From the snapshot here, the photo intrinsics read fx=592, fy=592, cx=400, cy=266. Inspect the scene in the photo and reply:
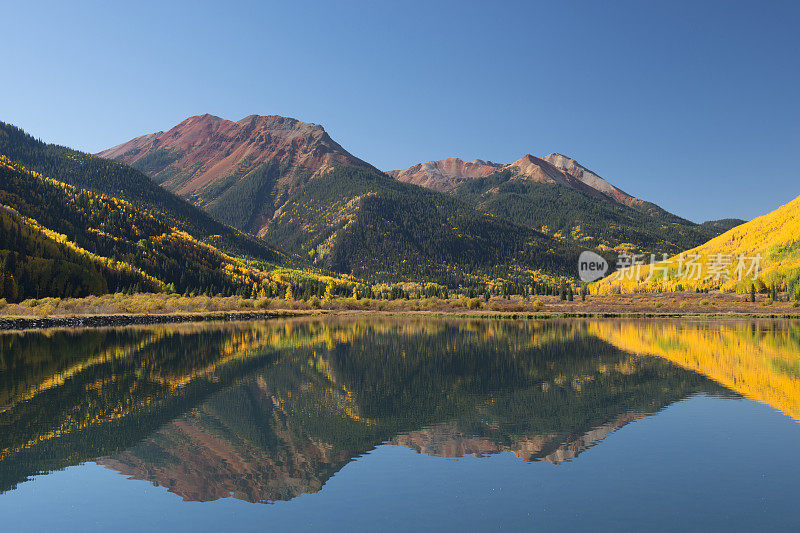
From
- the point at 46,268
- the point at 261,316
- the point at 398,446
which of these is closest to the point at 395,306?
the point at 261,316

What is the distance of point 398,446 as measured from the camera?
22.6 meters

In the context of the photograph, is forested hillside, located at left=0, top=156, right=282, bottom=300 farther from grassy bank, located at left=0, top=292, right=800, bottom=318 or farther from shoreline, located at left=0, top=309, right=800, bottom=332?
shoreline, located at left=0, top=309, right=800, bottom=332

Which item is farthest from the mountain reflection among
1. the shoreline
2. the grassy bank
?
the grassy bank

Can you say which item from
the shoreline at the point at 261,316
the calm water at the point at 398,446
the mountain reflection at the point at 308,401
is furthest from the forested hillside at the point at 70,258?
the calm water at the point at 398,446

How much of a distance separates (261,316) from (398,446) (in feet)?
365

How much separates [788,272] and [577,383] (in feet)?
548

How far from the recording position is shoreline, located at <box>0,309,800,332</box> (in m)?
93.4

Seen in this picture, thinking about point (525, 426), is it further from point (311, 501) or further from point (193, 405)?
point (193, 405)

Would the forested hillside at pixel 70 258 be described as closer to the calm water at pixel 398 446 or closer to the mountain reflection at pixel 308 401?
the mountain reflection at pixel 308 401

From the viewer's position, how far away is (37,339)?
66.7 m

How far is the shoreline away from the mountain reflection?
37575 millimetres

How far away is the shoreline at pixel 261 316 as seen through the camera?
93438 millimetres

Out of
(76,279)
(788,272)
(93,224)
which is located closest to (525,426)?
(76,279)

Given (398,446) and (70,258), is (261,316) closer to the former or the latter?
(70,258)
